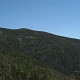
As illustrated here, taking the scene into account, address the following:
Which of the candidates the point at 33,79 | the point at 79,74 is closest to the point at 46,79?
the point at 33,79

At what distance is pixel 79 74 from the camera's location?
124500 mm

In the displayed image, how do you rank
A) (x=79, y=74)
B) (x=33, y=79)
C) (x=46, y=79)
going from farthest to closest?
(x=79, y=74)
(x=46, y=79)
(x=33, y=79)

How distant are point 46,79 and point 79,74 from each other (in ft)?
163

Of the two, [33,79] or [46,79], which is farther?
[46,79]

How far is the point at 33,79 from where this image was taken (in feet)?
224

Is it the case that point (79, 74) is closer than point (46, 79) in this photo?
No

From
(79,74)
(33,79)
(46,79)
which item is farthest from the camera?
(79,74)

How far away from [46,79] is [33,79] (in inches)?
460

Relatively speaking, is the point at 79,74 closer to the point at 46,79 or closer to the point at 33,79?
the point at 46,79

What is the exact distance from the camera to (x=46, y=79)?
3108 inches

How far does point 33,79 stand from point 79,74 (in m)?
61.4

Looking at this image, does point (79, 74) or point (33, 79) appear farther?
point (79, 74)
